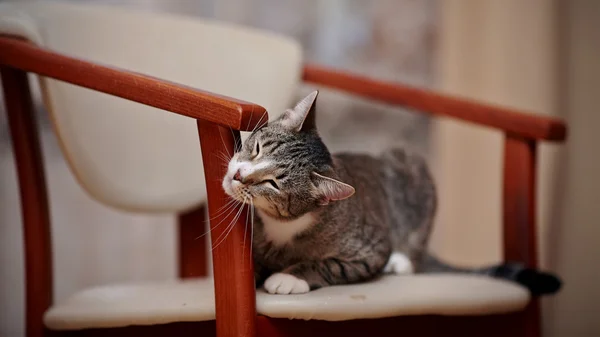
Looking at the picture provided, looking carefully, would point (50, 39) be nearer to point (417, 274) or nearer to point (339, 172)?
point (339, 172)

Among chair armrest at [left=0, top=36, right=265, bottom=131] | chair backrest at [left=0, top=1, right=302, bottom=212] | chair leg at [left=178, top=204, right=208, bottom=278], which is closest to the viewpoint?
chair armrest at [left=0, top=36, right=265, bottom=131]

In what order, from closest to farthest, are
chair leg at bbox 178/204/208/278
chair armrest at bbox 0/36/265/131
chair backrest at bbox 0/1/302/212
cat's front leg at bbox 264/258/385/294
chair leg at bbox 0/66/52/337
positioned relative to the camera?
chair armrest at bbox 0/36/265/131
cat's front leg at bbox 264/258/385/294
chair leg at bbox 0/66/52/337
chair backrest at bbox 0/1/302/212
chair leg at bbox 178/204/208/278

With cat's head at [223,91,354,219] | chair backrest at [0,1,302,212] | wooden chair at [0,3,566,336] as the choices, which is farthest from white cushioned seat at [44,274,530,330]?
chair backrest at [0,1,302,212]

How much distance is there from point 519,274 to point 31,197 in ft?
2.84

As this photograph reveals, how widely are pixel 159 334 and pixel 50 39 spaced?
584 mm

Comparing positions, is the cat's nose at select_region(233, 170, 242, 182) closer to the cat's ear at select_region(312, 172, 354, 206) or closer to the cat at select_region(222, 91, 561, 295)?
the cat at select_region(222, 91, 561, 295)

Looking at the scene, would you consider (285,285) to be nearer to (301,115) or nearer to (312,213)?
(312,213)

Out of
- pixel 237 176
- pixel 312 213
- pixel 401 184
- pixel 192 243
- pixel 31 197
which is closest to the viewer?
pixel 237 176

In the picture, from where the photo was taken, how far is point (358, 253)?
3.53 feet

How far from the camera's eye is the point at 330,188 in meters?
0.94

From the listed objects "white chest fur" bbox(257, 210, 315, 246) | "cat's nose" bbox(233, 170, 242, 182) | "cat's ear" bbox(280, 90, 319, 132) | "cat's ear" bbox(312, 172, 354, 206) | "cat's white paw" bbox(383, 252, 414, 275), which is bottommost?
"cat's white paw" bbox(383, 252, 414, 275)

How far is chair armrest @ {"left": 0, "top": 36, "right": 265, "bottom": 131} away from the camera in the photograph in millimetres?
851

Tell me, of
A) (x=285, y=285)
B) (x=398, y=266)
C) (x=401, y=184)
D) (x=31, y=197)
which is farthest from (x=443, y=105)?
(x=31, y=197)

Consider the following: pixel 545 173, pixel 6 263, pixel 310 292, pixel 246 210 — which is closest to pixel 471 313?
pixel 310 292
